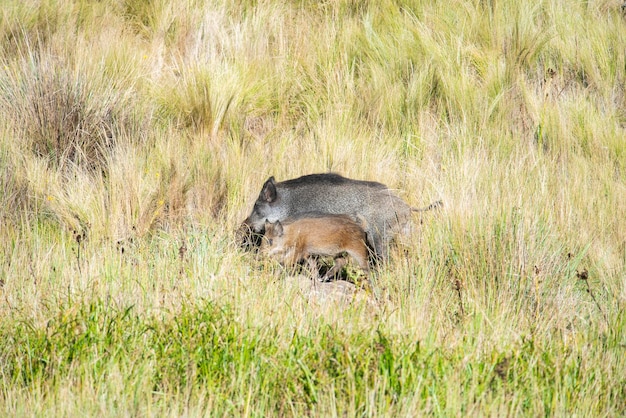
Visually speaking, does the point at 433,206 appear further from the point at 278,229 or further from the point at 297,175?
the point at 297,175

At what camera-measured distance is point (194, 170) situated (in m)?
7.12

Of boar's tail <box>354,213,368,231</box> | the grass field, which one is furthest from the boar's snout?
boar's tail <box>354,213,368,231</box>

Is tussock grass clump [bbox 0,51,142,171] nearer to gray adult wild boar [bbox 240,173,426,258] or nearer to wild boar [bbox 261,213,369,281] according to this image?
gray adult wild boar [bbox 240,173,426,258]

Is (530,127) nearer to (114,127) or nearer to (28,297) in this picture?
(114,127)

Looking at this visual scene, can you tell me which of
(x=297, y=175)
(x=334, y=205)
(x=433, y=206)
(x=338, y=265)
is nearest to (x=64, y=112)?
(x=297, y=175)

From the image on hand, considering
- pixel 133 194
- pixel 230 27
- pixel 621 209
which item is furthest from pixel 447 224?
pixel 230 27

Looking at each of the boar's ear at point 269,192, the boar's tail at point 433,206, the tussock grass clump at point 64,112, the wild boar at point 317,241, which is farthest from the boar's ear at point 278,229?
the tussock grass clump at point 64,112

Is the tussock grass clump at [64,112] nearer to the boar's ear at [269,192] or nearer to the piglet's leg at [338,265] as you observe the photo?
the boar's ear at [269,192]

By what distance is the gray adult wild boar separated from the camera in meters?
6.04

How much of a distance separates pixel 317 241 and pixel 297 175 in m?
1.71

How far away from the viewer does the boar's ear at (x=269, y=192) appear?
6098mm

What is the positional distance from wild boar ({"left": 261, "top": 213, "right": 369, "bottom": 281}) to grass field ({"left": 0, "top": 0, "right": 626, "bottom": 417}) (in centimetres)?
17

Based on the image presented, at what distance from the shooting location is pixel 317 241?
581 centimetres

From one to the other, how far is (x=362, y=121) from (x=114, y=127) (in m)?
2.48
